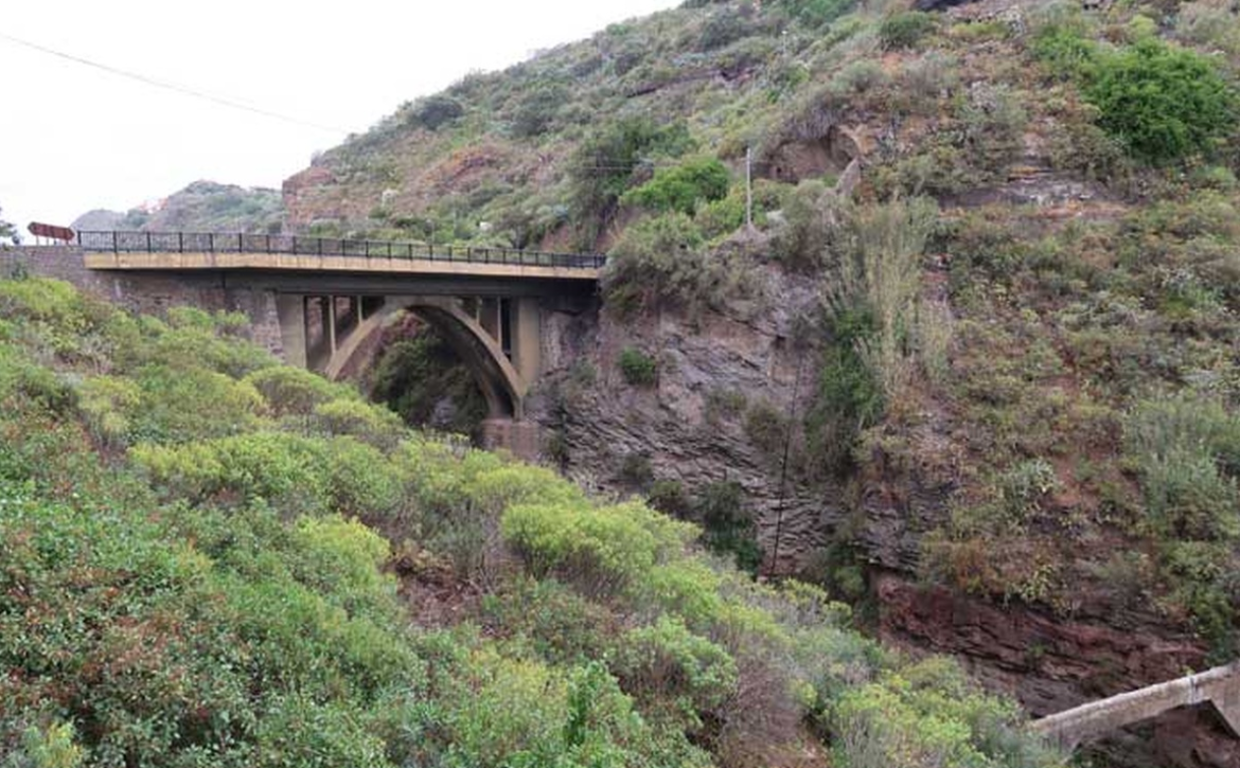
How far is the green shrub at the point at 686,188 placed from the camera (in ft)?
92.0

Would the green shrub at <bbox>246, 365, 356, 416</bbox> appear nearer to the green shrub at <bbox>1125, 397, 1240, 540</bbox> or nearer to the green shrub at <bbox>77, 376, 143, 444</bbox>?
the green shrub at <bbox>77, 376, 143, 444</bbox>

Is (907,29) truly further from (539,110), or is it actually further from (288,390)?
(539,110)

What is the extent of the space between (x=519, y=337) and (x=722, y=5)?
51093mm

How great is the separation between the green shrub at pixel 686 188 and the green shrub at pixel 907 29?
26.5 feet

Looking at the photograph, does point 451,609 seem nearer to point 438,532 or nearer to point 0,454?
point 438,532

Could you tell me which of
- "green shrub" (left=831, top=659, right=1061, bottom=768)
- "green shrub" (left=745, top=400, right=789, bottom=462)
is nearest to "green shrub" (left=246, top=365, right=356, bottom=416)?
"green shrub" (left=831, top=659, right=1061, bottom=768)

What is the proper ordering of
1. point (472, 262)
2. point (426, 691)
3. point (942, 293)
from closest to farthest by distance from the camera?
point (426, 691), point (942, 293), point (472, 262)

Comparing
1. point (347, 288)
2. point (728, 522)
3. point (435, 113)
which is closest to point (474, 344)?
point (347, 288)

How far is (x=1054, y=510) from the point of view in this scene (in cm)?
1499

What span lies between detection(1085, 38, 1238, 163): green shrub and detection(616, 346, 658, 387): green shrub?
15.2 m

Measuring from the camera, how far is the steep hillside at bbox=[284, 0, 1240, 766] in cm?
1423

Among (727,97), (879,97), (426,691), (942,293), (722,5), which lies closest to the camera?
(426,691)

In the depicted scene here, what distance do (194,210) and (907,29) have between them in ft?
332

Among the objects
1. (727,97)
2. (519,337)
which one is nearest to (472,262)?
(519,337)
